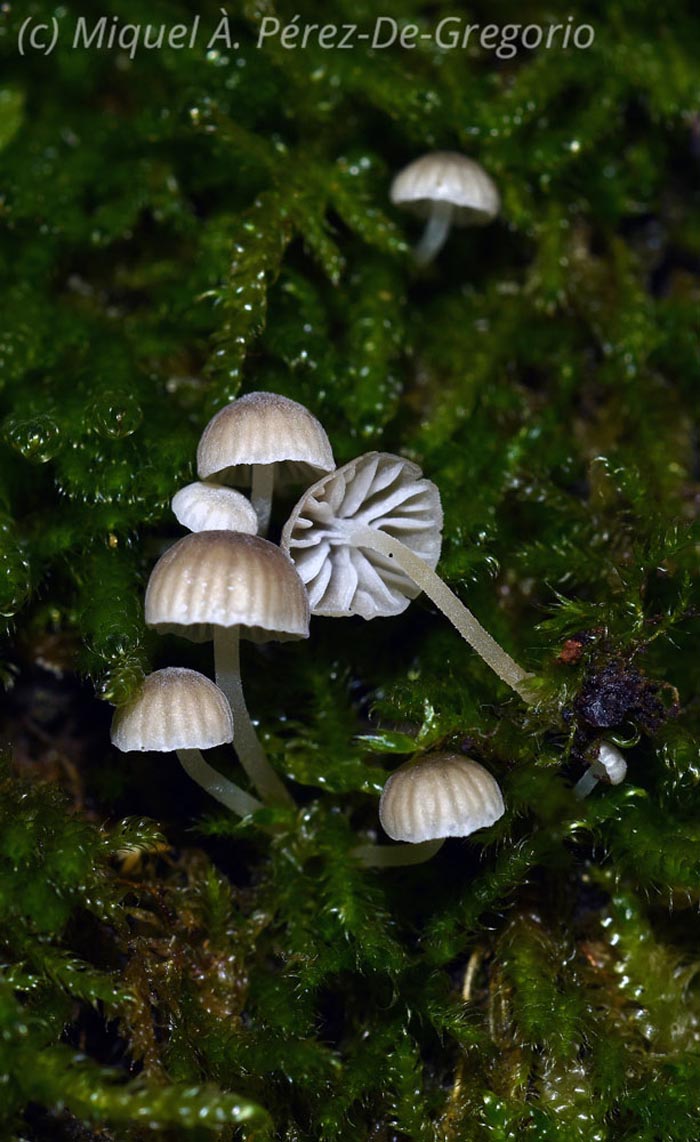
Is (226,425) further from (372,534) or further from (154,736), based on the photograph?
(154,736)

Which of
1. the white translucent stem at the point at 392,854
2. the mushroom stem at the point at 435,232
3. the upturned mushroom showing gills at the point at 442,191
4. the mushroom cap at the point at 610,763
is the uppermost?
the upturned mushroom showing gills at the point at 442,191

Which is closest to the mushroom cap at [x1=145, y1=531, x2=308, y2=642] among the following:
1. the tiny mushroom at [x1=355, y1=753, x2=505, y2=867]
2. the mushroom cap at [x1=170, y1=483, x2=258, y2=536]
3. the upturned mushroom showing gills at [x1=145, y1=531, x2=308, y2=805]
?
the upturned mushroom showing gills at [x1=145, y1=531, x2=308, y2=805]

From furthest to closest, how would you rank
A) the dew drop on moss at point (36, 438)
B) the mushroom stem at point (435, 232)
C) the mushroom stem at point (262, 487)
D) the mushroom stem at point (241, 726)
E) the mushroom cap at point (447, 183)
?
the mushroom stem at point (435, 232), the mushroom cap at point (447, 183), the dew drop on moss at point (36, 438), the mushroom stem at point (262, 487), the mushroom stem at point (241, 726)

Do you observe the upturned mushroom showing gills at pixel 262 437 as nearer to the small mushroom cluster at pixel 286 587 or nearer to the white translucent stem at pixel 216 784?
the small mushroom cluster at pixel 286 587

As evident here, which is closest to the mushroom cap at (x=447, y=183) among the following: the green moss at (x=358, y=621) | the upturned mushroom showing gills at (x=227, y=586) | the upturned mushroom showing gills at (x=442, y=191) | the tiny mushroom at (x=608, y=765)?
the upturned mushroom showing gills at (x=442, y=191)

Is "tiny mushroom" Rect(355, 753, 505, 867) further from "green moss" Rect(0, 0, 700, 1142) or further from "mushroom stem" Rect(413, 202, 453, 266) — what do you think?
"mushroom stem" Rect(413, 202, 453, 266)

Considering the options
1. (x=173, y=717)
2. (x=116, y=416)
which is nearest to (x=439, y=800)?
(x=173, y=717)

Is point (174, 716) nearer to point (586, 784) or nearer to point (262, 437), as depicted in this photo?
point (262, 437)
